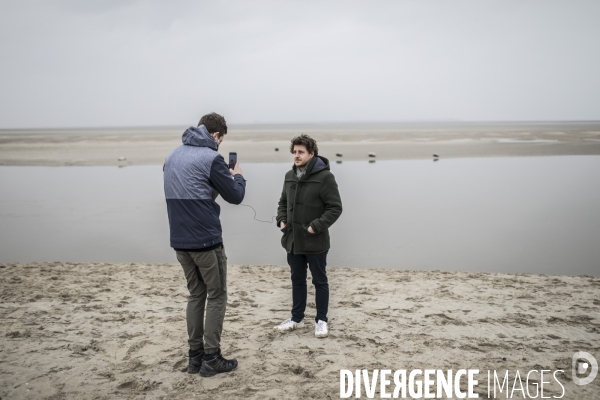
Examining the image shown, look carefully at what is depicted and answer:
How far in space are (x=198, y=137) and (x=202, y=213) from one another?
23.5 inches

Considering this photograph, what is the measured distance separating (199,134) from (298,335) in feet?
7.46

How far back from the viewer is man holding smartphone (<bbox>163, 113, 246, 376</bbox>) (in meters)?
3.53

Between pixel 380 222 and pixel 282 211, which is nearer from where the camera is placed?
pixel 282 211

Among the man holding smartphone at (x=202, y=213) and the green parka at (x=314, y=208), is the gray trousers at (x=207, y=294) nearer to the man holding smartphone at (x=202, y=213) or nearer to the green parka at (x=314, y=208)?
the man holding smartphone at (x=202, y=213)

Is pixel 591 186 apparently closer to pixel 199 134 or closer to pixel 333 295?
pixel 333 295

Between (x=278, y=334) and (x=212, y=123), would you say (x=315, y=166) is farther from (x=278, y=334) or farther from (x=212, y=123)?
(x=278, y=334)

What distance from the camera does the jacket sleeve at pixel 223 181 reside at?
3.54 meters

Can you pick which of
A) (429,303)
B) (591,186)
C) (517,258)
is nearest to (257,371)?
(429,303)

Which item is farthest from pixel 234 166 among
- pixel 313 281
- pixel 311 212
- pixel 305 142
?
pixel 313 281

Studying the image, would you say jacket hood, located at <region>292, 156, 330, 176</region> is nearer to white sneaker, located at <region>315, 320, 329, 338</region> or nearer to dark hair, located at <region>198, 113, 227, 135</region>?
dark hair, located at <region>198, 113, 227, 135</region>

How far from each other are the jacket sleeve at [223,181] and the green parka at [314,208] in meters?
0.93

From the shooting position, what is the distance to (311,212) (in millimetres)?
4438

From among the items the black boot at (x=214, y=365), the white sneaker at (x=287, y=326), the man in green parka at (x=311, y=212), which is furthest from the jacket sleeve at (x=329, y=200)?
the black boot at (x=214, y=365)

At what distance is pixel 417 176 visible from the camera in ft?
55.3
